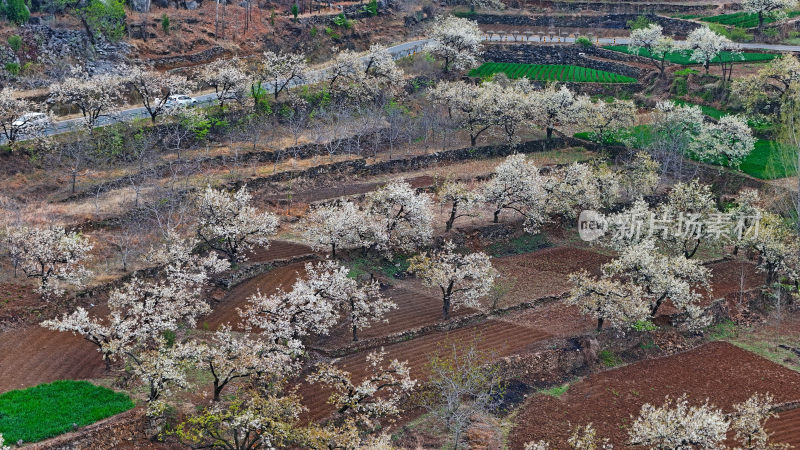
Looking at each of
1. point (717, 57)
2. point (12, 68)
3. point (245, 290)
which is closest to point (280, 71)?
point (12, 68)

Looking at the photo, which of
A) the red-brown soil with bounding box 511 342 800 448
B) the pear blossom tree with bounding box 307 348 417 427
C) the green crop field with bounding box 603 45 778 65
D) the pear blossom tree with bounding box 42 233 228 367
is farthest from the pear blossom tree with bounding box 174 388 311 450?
the green crop field with bounding box 603 45 778 65

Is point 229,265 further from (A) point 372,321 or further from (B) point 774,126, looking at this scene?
(B) point 774,126

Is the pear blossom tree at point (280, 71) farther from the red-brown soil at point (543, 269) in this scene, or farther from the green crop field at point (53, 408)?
the green crop field at point (53, 408)

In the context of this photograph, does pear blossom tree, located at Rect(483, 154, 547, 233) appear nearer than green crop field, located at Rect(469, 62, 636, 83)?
Yes

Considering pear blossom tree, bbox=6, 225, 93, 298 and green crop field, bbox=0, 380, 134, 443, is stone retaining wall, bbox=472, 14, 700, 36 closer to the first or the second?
pear blossom tree, bbox=6, 225, 93, 298

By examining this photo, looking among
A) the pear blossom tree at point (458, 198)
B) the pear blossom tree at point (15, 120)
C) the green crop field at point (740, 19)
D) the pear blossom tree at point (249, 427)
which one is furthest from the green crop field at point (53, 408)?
the green crop field at point (740, 19)
